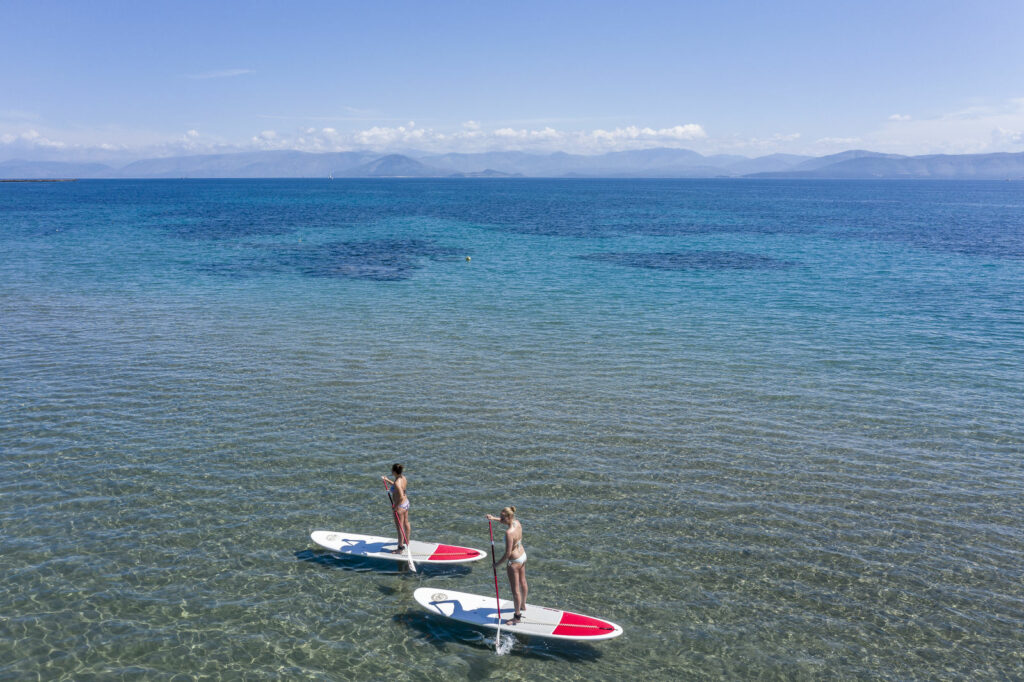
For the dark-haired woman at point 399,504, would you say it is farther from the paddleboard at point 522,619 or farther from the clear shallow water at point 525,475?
the paddleboard at point 522,619

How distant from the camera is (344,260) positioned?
66375mm

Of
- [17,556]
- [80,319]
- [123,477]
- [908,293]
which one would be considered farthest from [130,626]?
[908,293]

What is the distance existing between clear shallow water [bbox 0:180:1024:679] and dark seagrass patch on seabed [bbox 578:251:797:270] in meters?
16.2

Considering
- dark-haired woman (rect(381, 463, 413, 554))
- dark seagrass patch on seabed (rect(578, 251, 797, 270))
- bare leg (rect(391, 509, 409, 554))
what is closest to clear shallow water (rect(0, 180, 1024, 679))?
bare leg (rect(391, 509, 409, 554))

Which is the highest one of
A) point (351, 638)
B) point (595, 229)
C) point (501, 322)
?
point (595, 229)

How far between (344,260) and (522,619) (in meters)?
56.9

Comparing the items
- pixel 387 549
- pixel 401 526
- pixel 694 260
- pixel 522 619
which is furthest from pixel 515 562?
pixel 694 260

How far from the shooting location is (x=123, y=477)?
2028 cm

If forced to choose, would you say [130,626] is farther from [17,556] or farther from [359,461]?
[359,461]

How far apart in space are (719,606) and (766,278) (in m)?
47.2

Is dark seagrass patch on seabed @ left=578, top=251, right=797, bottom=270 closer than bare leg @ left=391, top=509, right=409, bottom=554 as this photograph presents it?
No

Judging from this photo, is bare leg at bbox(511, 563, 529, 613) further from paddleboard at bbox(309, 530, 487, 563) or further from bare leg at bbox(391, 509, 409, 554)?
bare leg at bbox(391, 509, 409, 554)

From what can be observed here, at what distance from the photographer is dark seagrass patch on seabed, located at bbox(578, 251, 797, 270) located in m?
64.2

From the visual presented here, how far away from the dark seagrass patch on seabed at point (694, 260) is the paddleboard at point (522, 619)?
170ft
